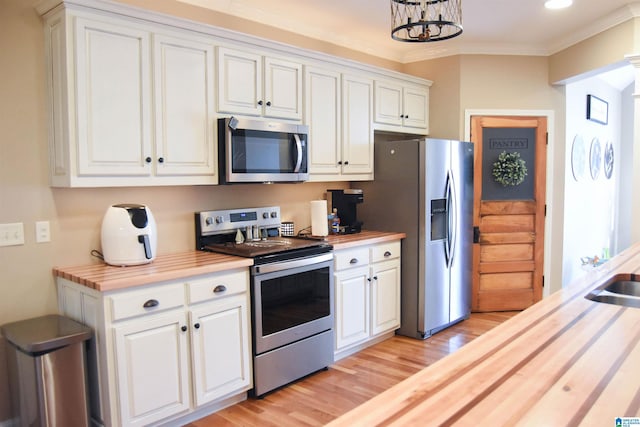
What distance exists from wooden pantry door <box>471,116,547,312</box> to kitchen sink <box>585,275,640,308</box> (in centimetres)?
244

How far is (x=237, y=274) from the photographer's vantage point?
2793 millimetres

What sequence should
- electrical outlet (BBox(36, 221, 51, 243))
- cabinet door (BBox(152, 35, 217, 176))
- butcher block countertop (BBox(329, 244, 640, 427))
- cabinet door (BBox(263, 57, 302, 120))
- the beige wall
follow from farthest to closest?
the beige wall → cabinet door (BBox(263, 57, 302, 120)) → cabinet door (BBox(152, 35, 217, 176)) → electrical outlet (BBox(36, 221, 51, 243)) → butcher block countertop (BBox(329, 244, 640, 427))

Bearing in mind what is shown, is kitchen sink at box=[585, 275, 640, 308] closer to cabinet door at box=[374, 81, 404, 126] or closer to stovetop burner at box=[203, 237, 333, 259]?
stovetop burner at box=[203, 237, 333, 259]

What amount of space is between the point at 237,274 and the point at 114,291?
0.71m

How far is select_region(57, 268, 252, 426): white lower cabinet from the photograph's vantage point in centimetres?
230

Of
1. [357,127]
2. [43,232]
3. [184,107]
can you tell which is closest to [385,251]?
[357,127]

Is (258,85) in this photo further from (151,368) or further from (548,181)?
(548,181)

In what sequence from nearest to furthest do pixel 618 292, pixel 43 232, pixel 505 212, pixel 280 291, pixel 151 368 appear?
pixel 618 292, pixel 151 368, pixel 43 232, pixel 280 291, pixel 505 212

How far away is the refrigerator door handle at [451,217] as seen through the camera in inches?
162

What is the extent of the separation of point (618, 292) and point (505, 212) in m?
2.50

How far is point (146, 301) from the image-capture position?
7.82 feet

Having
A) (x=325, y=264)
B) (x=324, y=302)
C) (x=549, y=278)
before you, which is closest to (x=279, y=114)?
(x=325, y=264)

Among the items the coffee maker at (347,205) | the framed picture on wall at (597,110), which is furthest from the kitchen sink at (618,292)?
the framed picture on wall at (597,110)

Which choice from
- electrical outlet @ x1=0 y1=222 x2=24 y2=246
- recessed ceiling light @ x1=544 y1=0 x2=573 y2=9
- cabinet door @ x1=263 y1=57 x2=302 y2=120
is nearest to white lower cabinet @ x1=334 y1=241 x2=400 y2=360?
cabinet door @ x1=263 y1=57 x2=302 y2=120
